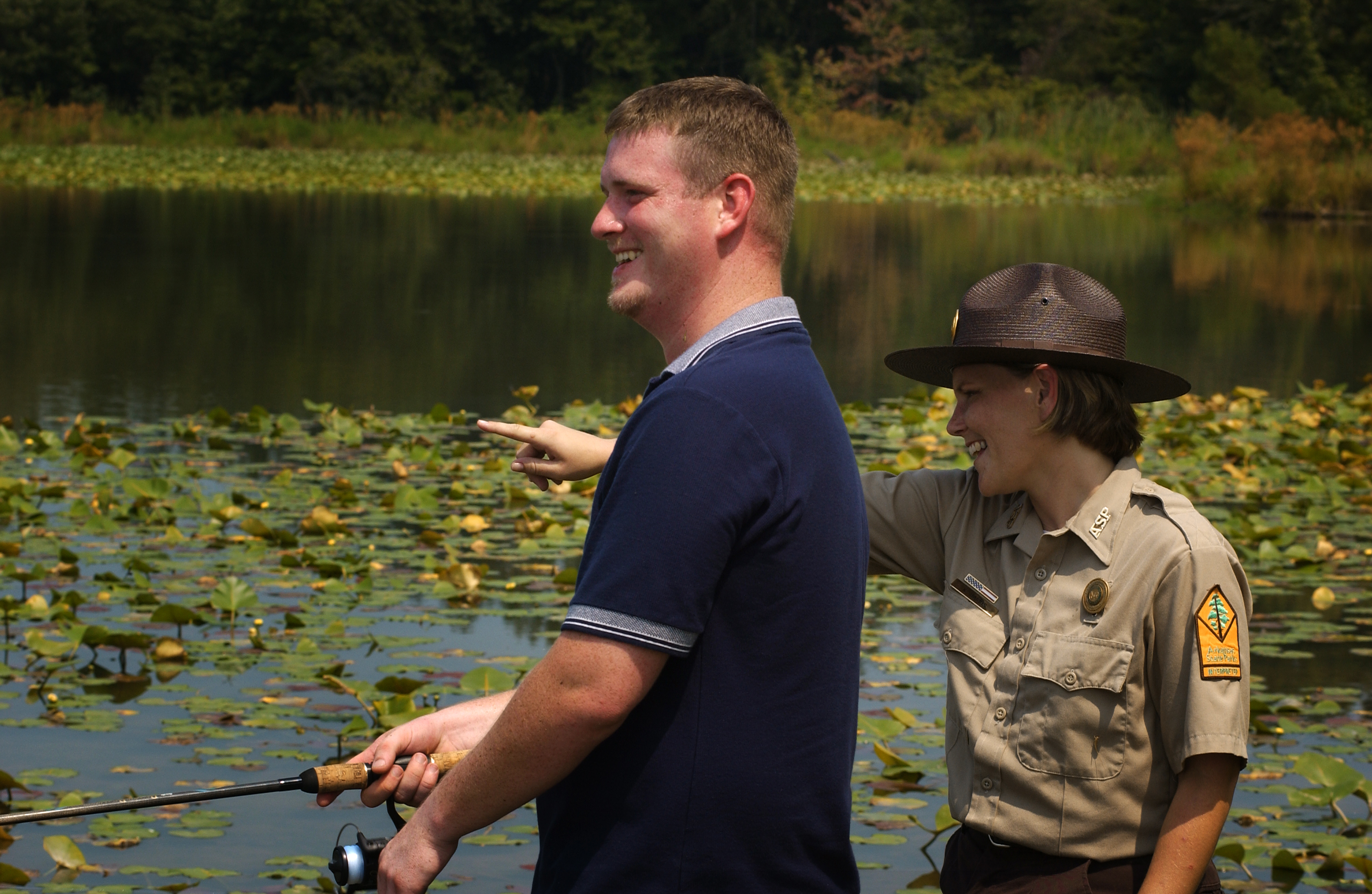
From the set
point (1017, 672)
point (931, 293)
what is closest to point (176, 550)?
point (1017, 672)

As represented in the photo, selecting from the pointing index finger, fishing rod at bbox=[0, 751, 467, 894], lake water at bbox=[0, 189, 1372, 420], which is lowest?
lake water at bbox=[0, 189, 1372, 420]

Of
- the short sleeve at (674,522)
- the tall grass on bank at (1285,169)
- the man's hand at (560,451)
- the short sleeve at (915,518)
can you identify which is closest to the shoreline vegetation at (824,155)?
the tall grass on bank at (1285,169)

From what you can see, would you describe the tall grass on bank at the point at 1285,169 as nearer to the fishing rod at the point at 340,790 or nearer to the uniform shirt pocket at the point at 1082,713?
the uniform shirt pocket at the point at 1082,713

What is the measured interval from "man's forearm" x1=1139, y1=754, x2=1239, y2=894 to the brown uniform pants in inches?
2.0

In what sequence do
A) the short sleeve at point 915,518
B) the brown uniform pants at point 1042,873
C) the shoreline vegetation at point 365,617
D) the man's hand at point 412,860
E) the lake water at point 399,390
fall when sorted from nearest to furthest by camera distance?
the man's hand at point 412,860, the brown uniform pants at point 1042,873, the short sleeve at point 915,518, the shoreline vegetation at point 365,617, the lake water at point 399,390

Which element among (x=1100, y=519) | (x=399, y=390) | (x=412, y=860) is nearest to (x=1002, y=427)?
(x=1100, y=519)

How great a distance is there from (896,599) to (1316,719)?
5.09 feet

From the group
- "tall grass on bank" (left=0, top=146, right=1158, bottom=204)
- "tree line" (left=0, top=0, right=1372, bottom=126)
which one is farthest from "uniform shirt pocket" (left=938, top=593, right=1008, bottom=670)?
"tree line" (left=0, top=0, right=1372, bottom=126)

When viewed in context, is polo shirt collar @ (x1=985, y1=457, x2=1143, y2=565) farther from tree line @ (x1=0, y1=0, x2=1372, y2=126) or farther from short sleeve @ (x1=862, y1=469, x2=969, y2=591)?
tree line @ (x1=0, y1=0, x2=1372, y2=126)

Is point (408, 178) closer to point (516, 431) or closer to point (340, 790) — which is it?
point (516, 431)

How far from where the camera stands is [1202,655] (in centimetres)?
188

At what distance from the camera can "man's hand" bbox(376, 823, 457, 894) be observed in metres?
1.67

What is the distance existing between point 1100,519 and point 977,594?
21 centimetres

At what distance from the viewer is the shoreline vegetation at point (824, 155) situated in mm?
26609
